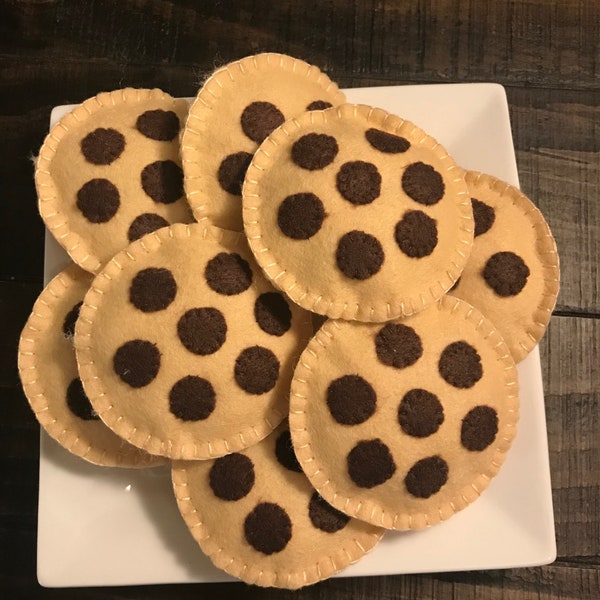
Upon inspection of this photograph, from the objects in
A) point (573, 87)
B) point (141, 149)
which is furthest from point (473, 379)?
point (573, 87)

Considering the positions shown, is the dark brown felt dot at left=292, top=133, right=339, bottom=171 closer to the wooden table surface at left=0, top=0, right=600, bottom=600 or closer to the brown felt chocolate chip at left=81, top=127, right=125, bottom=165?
the brown felt chocolate chip at left=81, top=127, right=125, bottom=165

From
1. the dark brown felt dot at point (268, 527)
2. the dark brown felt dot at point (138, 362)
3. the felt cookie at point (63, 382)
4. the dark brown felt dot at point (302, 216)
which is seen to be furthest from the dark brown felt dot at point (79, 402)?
the dark brown felt dot at point (302, 216)

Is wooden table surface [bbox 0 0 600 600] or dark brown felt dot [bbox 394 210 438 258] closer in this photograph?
dark brown felt dot [bbox 394 210 438 258]

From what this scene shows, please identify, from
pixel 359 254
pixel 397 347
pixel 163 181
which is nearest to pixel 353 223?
pixel 359 254

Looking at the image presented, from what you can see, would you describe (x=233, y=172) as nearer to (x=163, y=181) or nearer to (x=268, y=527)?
(x=163, y=181)

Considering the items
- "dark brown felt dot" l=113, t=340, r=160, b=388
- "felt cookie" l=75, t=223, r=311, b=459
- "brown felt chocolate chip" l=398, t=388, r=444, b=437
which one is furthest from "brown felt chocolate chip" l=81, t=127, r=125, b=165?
"brown felt chocolate chip" l=398, t=388, r=444, b=437

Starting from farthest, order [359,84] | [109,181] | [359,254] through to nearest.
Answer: [359,84] < [109,181] < [359,254]

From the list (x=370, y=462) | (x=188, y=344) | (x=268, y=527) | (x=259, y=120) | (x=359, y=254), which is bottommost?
(x=268, y=527)
